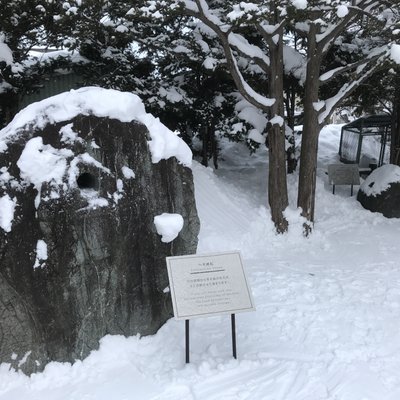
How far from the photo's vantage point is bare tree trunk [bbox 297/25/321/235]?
7.80 m

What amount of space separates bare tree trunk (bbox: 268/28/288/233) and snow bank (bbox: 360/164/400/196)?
9.32 feet

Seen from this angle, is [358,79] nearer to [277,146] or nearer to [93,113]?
[277,146]

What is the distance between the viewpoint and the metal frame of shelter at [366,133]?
1356cm

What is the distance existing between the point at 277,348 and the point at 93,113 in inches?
111

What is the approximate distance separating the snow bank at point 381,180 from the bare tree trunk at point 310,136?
7.68 feet

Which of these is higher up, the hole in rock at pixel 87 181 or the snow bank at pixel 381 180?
the hole in rock at pixel 87 181

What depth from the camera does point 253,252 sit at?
23.7 ft

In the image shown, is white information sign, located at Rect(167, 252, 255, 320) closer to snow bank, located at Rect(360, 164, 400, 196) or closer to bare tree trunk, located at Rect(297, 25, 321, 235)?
bare tree trunk, located at Rect(297, 25, 321, 235)

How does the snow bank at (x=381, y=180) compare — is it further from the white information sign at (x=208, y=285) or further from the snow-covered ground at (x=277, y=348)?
the white information sign at (x=208, y=285)

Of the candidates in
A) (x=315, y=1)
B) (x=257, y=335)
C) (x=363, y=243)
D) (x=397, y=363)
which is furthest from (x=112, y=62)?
(x=397, y=363)

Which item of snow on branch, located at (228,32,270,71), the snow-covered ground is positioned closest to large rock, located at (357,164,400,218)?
the snow-covered ground

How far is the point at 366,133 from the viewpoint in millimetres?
13570

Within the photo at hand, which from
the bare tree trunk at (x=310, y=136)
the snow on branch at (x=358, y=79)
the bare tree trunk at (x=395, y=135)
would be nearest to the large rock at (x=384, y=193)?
the bare tree trunk at (x=395, y=135)

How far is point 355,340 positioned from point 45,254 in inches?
119
